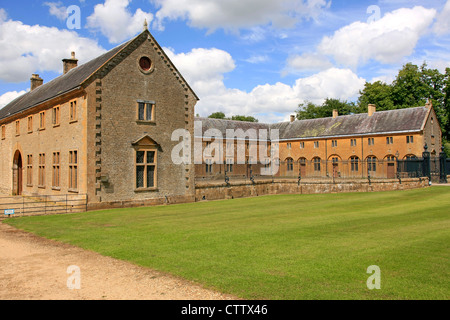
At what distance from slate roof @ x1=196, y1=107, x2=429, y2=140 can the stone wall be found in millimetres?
17558

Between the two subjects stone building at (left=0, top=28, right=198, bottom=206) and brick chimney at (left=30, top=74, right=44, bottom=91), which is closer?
stone building at (left=0, top=28, right=198, bottom=206)

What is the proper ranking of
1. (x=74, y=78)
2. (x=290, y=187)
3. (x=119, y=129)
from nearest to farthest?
(x=119, y=129), (x=74, y=78), (x=290, y=187)

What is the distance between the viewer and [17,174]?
105 ft

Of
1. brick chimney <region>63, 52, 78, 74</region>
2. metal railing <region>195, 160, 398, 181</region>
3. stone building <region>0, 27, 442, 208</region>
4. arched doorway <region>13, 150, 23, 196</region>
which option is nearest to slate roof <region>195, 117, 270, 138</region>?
metal railing <region>195, 160, 398, 181</region>

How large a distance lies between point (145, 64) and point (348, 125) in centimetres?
3497

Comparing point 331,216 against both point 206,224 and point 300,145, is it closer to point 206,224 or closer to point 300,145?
point 206,224

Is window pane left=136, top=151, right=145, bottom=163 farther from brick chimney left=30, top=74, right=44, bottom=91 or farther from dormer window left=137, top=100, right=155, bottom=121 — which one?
brick chimney left=30, top=74, right=44, bottom=91

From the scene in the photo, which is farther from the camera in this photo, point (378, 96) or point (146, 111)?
point (378, 96)

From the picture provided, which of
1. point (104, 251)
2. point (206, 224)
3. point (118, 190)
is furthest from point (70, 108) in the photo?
point (104, 251)

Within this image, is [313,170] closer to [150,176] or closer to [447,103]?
[447,103]

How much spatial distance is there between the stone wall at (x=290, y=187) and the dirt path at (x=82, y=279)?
16.6m

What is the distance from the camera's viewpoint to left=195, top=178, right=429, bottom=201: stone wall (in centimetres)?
2747

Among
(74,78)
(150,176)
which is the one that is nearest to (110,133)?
(150,176)

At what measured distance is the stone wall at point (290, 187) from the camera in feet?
90.1
